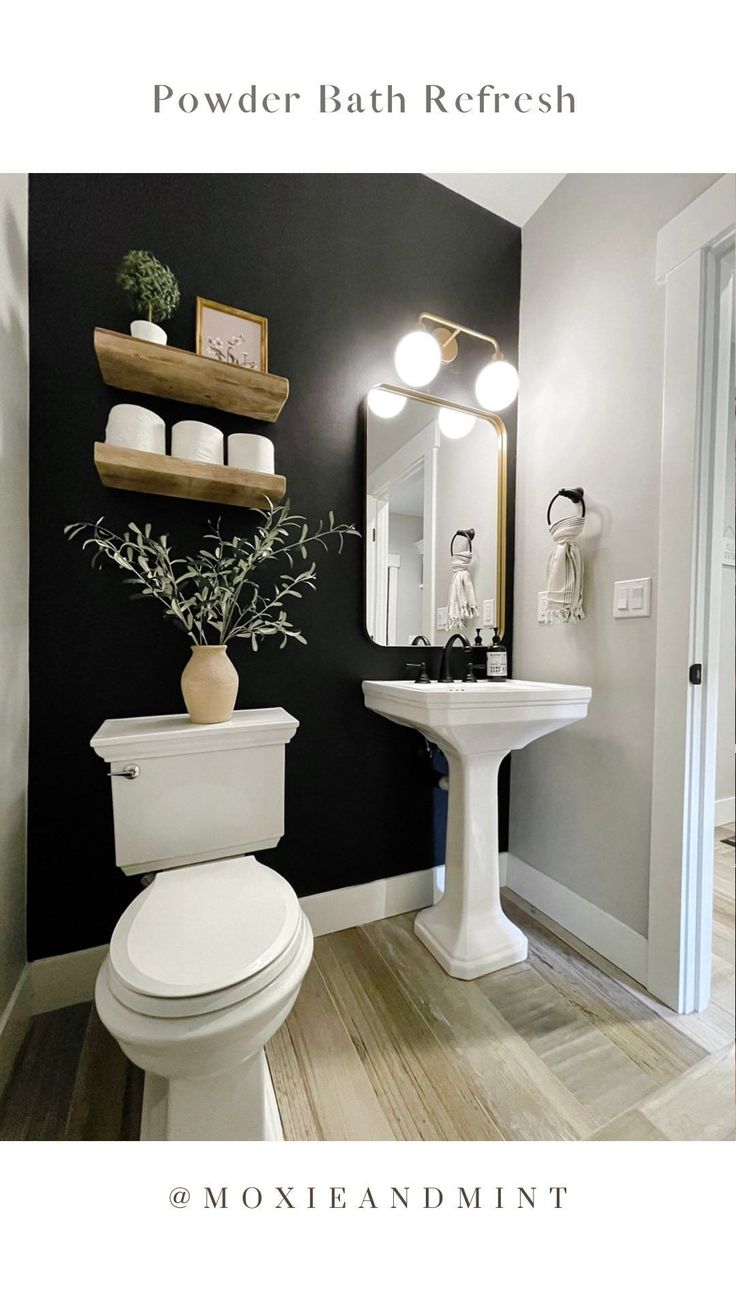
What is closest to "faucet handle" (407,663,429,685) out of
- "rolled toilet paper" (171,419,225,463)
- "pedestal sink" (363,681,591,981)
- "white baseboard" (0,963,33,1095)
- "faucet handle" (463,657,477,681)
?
"pedestal sink" (363,681,591,981)

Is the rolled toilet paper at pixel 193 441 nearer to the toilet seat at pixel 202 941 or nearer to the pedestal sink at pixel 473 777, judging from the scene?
the pedestal sink at pixel 473 777

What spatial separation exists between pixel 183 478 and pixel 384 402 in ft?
2.39

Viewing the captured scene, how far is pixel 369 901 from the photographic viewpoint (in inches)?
57.4

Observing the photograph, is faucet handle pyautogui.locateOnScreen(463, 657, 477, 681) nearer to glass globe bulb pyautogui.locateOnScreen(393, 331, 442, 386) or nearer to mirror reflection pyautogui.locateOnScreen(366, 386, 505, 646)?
mirror reflection pyautogui.locateOnScreen(366, 386, 505, 646)

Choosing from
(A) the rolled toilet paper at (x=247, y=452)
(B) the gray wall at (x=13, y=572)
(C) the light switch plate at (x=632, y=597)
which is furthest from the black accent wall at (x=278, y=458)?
(C) the light switch plate at (x=632, y=597)

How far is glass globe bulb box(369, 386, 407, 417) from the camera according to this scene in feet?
4.65

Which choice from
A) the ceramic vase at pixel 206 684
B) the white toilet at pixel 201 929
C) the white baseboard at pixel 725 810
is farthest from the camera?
the white baseboard at pixel 725 810

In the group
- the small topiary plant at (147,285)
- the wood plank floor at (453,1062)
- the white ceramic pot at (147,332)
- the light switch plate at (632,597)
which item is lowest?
the wood plank floor at (453,1062)

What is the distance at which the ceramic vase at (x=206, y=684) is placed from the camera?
1048 mm

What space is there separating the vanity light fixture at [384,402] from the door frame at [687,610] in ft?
2.41

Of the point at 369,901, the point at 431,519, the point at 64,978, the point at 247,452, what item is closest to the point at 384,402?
the point at 431,519

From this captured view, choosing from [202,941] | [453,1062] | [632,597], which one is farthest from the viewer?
[632,597]

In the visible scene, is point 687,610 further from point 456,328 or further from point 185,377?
point 185,377
